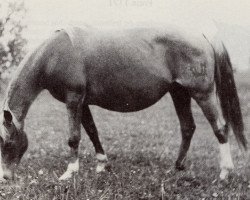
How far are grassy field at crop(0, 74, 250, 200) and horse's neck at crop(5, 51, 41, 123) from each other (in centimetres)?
87

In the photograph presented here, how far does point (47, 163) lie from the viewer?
6.44 m

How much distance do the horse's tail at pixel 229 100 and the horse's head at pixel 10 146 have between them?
291cm

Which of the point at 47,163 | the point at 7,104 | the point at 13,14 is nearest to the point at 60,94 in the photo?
the point at 7,104

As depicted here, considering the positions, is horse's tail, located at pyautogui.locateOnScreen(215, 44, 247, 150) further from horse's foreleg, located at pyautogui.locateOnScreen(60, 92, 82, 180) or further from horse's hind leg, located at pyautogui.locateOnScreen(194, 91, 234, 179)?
horse's foreleg, located at pyautogui.locateOnScreen(60, 92, 82, 180)

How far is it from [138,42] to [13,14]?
8.47 feet

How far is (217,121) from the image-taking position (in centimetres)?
611

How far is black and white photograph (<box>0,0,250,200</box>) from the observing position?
17.9 ft

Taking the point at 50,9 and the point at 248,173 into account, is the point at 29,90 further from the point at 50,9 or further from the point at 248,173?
the point at 248,173

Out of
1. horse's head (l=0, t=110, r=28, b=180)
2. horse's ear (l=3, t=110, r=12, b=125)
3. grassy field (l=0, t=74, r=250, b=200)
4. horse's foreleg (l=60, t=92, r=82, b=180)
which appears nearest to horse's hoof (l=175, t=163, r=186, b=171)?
grassy field (l=0, t=74, r=250, b=200)

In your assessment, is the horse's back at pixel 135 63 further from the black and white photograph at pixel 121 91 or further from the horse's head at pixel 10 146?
the horse's head at pixel 10 146

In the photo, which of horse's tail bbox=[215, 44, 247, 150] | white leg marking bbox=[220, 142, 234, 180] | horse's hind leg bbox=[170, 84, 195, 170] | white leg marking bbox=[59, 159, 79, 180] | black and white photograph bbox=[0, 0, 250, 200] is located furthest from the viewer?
horse's hind leg bbox=[170, 84, 195, 170]

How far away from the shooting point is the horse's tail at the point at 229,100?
6363mm

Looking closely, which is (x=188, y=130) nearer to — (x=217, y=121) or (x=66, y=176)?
(x=217, y=121)

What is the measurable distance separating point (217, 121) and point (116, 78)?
156cm
